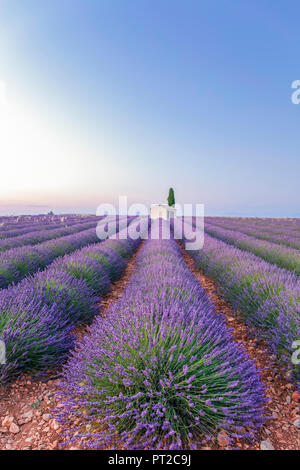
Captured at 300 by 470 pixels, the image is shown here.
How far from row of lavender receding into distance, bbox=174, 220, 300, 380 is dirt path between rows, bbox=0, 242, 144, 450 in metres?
1.80

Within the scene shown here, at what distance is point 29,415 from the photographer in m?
1.71

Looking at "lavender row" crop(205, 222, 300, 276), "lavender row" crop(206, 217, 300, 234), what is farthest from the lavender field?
"lavender row" crop(206, 217, 300, 234)

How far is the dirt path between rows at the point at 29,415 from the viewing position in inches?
58.2

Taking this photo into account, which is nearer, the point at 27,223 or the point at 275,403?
the point at 275,403

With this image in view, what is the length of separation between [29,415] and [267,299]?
2346mm

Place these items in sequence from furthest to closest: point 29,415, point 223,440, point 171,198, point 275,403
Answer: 1. point 171,198
2. point 275,403
3. point 29,415
4. point 223,440

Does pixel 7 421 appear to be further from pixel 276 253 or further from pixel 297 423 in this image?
pixel 276 253

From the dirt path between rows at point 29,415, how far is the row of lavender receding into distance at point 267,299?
70.8 inches

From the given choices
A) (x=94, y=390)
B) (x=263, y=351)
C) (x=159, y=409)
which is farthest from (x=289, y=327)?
(x=94, y=390)

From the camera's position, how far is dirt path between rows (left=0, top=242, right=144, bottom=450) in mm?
1478

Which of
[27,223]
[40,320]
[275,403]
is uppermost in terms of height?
[27,223]

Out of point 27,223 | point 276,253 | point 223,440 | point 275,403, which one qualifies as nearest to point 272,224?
point 276,253

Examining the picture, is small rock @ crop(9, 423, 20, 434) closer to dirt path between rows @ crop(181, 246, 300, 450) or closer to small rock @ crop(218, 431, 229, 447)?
small rock @ crop(218, 431, 229, 447)

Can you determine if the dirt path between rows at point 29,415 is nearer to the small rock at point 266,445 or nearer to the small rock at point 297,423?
the small rock at point 266,445
